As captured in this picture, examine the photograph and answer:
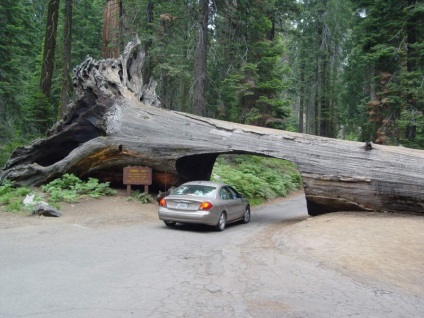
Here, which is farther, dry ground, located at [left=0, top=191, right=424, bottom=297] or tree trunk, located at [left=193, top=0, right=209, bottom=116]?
tree trunk, located at [left=193, top=0, right=209, bottom=116]

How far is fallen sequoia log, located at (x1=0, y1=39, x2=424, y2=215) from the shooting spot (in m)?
12.6

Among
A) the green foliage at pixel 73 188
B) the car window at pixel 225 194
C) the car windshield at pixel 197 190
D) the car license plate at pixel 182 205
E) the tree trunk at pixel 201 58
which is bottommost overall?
the green foliage at pixel 73 188

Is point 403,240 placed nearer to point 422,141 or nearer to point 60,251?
point 60,251

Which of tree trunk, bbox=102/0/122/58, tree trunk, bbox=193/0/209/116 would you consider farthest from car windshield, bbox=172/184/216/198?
tree trunk, bbox=102/0/122/58

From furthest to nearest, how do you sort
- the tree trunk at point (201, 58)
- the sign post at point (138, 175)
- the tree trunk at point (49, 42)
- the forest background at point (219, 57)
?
the tree trunk at point (49, 42)
the forest background at point (219, 57)
the tree trunk at point (201, 58)
the sign post at point (138, 175)

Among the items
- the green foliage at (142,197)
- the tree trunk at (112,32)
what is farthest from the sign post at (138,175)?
the tree trunk at (112,32)

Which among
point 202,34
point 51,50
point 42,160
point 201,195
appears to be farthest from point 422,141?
point 51,50

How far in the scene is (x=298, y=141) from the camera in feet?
45.6

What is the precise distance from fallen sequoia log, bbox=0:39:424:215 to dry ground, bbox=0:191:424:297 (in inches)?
33.8

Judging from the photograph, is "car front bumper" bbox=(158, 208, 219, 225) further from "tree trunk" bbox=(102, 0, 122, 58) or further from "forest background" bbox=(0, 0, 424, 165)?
"tree trunk" bbox=(102, 0, 122, 58)

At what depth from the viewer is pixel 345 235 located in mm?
10125

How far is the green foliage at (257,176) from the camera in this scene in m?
20.9

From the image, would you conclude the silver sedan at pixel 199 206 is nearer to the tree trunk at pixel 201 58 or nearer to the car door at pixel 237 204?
the car door at pixel 237 204

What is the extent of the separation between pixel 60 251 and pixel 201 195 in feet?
15.6
